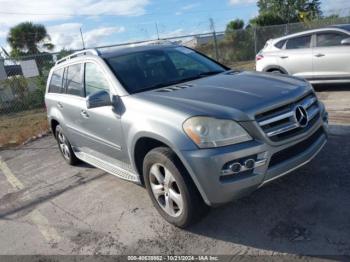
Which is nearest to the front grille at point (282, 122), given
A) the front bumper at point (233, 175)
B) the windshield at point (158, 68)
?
the front bumper at point (233, 175)

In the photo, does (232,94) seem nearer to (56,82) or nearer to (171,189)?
(171,189)

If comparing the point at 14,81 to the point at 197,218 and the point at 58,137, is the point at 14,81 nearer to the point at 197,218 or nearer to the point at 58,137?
the point at 58,137

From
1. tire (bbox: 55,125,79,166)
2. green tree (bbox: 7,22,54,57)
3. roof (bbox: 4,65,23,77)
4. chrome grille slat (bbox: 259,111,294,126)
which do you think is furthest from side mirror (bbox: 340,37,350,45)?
green tree (bbox: 7,22,54,57)

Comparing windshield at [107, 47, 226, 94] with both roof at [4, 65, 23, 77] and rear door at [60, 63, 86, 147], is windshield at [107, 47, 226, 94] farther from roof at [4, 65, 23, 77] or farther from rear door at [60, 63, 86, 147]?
roof at [4, 65, 23, 77]

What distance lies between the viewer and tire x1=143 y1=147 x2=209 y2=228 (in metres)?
3.57

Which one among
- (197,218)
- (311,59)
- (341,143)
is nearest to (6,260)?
(197,218)

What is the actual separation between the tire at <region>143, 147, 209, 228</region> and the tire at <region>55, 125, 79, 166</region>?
8.64 feet

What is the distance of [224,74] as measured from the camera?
475 cm

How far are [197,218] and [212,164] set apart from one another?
719mm

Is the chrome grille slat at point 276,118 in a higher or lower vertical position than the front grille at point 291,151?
higher

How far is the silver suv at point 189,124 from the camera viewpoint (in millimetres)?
3357

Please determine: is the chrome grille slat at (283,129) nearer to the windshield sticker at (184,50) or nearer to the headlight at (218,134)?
the headlight at (218,134)

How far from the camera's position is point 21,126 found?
1269cm

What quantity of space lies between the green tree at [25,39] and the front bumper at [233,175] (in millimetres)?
33758
